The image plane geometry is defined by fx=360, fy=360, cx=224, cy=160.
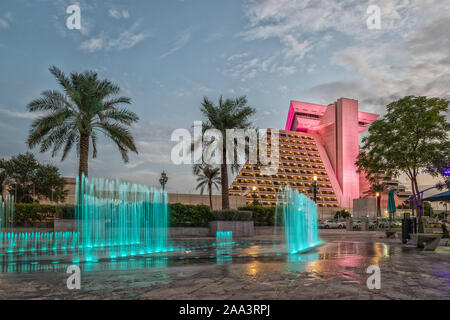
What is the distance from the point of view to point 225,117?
2325 centimetres

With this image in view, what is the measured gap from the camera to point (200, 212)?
23391mm

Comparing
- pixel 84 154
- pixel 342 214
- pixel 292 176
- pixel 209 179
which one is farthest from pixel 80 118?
pixel 292 176

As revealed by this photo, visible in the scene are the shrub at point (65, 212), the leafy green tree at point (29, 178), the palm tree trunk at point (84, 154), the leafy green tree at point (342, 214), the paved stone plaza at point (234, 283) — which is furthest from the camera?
the leafy green tree at point (342, 214)

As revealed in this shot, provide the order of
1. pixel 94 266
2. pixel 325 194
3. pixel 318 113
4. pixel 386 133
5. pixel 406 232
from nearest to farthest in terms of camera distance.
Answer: pixel 94 266
pixel 406 232
pixel 386 133
pixel 325 194
pixel 318 113

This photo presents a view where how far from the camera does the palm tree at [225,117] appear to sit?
76.3ft

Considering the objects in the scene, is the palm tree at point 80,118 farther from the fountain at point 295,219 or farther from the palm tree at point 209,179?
the palm tree at point 209,179

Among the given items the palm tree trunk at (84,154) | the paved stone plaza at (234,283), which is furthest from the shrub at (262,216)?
the paved stone plaza at (234,283)

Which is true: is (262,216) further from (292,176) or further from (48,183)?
(292,176)

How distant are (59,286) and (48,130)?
16.7 metres

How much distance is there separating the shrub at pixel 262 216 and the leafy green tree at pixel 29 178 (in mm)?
27533

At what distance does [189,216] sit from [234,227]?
9.85 ft

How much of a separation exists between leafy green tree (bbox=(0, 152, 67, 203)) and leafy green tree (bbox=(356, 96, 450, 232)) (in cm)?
3786
